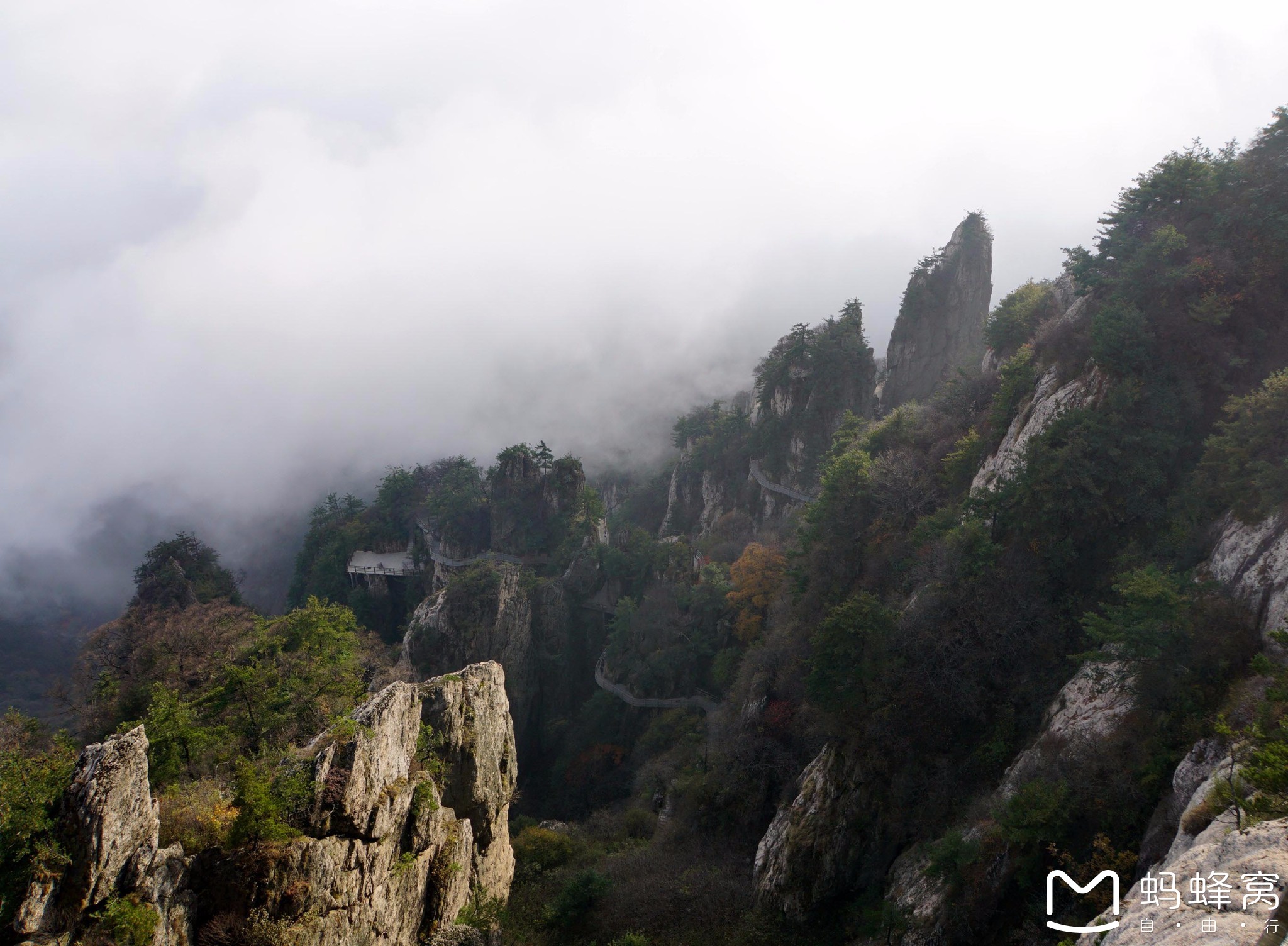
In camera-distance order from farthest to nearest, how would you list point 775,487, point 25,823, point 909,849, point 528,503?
1. point 775,487
2. point 528,503
3. point 909,849
4. point 25,823

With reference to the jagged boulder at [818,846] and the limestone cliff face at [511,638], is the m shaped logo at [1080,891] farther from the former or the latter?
the limestone cliff face at [511,638]

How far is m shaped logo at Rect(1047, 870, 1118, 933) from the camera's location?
351 inches

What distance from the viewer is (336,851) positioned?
1321 centimetres

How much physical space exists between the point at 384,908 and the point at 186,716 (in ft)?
20.2

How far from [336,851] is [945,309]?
57.2 metres

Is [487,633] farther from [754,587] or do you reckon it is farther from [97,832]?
[97,832]

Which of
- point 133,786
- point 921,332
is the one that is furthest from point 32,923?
point 921,332

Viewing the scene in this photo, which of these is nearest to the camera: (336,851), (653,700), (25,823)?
(25,823)

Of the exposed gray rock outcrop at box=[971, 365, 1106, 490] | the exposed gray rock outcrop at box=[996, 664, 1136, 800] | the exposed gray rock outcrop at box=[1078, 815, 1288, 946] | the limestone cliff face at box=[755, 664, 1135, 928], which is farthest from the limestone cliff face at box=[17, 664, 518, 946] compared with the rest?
the exposed gray rock outcrop at box=[971, 365, 1106, 490]

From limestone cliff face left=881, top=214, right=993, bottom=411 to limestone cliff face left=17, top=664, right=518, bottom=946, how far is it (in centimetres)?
4762

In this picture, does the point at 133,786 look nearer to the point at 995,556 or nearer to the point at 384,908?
the point at 384,908

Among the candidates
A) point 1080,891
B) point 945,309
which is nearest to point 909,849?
point 1080,891

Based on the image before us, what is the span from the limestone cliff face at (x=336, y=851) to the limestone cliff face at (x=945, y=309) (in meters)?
47.6

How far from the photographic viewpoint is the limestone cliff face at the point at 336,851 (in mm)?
10461
